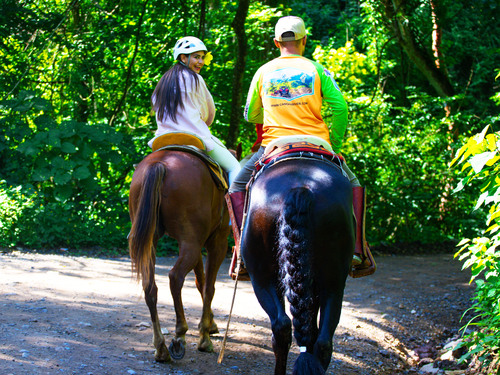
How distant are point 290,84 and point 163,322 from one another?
3.07m

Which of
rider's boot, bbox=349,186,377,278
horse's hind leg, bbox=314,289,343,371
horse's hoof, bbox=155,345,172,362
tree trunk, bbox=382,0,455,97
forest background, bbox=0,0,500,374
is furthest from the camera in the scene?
tree trunk, bbox=382,0,455,97

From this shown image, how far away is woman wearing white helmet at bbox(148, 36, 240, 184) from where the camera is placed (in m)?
5.27

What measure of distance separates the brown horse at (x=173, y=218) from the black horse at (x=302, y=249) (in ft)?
3.74

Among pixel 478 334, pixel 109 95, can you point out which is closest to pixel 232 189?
pixel 478 334

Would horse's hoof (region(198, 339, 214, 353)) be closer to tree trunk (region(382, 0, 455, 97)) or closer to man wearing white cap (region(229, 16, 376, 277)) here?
man wearing white cap (region(229, 16, 376, 277))

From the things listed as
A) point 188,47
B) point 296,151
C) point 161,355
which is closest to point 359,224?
point 296,151

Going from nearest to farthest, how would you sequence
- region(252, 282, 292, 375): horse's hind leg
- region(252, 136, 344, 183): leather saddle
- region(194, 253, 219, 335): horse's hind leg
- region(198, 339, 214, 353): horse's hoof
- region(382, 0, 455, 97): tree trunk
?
region(252, 282, 292, 375): horse's hind leg
region(252, 136, 344, 183): leather saddle
region(198, 339, 214, 353): horse's hoof
region(194, 253, 219, 335): horse's hind leg
region(382, 0, 455, 97): tree trunk

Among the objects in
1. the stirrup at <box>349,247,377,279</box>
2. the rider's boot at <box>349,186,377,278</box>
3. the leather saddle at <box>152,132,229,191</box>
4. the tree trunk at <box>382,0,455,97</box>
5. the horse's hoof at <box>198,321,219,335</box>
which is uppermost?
the tree trunk at <box>382,0,455,97</box>

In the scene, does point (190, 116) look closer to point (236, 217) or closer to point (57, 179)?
point (236, 217)

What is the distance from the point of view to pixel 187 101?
5.32 meters

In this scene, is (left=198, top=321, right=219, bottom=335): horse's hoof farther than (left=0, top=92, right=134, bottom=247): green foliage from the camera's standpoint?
No

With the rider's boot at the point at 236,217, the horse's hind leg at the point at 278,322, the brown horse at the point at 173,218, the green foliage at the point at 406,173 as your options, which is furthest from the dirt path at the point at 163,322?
the green foliage at the point at 406,173

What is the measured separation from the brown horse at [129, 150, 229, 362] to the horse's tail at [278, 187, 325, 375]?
5.22ft

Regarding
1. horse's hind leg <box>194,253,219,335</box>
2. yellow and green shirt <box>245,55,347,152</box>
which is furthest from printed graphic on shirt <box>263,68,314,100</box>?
horse's hind leg <box>194,253,219,335</box>
